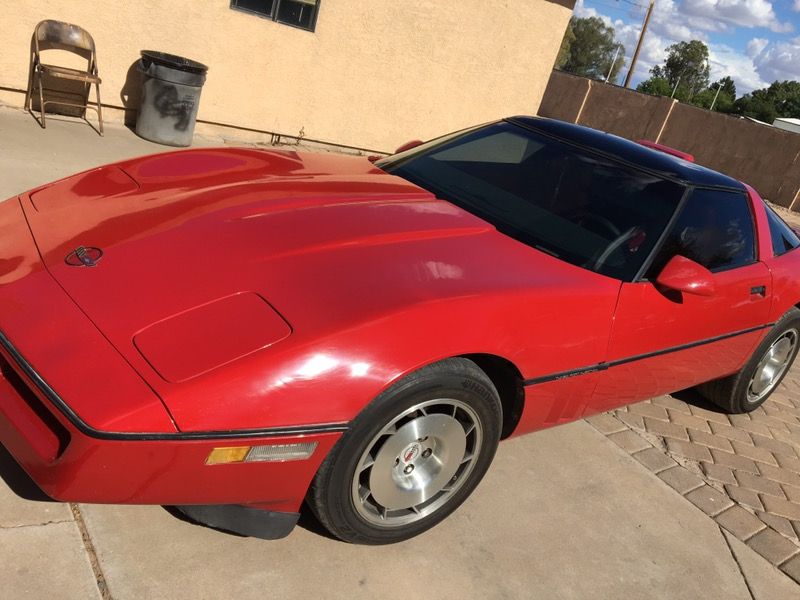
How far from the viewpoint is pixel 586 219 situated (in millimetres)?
3270

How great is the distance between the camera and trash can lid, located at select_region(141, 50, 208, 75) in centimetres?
712

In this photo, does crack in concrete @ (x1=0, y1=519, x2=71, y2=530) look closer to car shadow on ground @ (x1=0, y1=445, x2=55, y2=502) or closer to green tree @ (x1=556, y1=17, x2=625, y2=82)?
car shadow on ground @ (x1=0, y1=445, x2=55, y2=502)

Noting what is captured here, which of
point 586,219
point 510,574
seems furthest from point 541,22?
point 510,574

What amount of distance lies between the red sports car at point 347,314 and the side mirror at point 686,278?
0.05 ft

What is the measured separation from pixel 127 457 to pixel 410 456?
96cm

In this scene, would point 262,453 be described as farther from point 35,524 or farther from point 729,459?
point 729,459

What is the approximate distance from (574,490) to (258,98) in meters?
6.65

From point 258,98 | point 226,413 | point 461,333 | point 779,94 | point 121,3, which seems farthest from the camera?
point 779,94

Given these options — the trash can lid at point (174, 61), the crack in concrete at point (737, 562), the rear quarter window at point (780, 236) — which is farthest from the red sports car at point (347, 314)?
the trash can lid at point (174, 61)

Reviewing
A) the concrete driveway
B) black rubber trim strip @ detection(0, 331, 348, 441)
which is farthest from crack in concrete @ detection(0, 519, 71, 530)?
black rubber trim strip @ detection(0, 331, 348, 441)

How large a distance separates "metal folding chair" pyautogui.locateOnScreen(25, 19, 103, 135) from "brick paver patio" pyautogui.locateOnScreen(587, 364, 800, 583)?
18.8 feet

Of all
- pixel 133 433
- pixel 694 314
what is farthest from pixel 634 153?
pixel 133 433

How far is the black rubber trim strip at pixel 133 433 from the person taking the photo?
189 cm

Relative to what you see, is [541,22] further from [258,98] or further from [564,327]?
[564,327]
